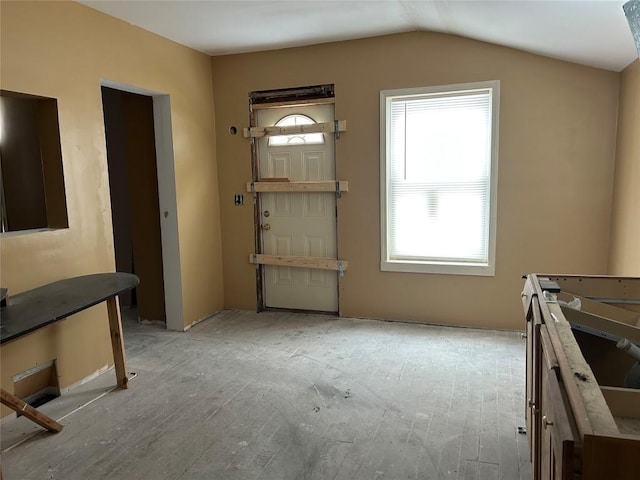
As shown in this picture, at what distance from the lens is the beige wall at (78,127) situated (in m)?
2.77

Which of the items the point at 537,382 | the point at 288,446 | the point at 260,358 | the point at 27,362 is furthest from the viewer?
→ the point at 260,358

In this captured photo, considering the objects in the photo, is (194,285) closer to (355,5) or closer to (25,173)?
(25,173)

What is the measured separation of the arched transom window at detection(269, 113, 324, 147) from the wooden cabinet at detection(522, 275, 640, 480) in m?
2.75

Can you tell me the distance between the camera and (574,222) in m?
3.84

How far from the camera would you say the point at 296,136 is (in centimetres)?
459

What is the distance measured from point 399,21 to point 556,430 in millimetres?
3478

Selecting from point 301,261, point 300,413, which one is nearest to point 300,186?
point 301,261

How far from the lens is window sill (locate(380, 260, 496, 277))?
4102mm

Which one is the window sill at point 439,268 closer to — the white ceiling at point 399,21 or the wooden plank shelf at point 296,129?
the wooden plank shelf at point 296,129

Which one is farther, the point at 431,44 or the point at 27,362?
the point at 431,44

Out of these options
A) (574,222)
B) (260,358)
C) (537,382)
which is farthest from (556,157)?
(260,358)

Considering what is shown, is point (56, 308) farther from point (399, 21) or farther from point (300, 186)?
point (399, 21)

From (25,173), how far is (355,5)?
→ 2656 millimetres

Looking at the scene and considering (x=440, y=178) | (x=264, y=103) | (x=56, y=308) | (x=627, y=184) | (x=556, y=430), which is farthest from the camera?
(x=264, y=103)
